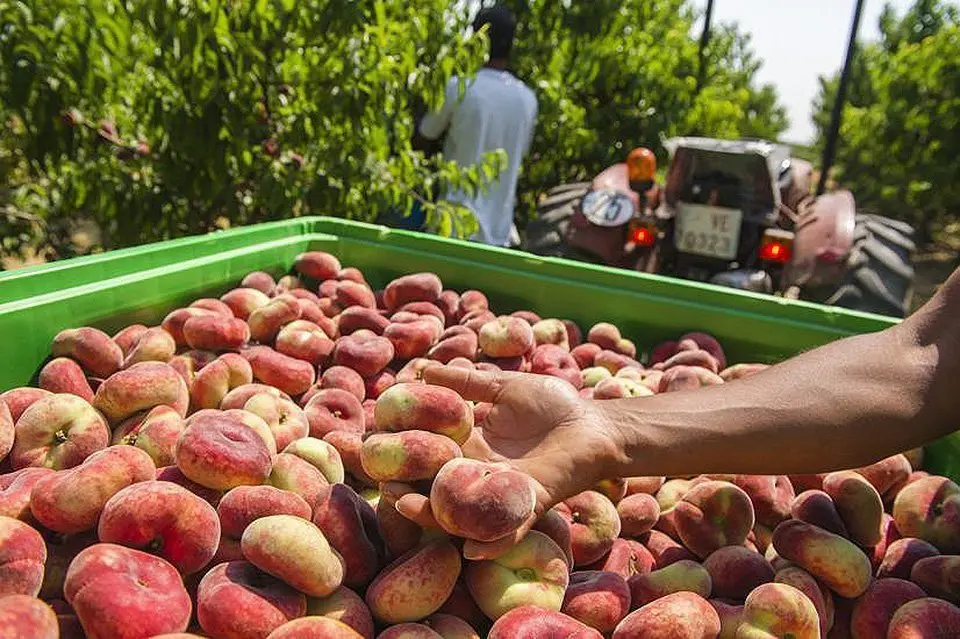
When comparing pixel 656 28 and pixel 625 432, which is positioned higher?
pixel 656 28

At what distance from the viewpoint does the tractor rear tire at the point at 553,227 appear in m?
4.89

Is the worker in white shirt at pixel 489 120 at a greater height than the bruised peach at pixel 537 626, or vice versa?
the worker in white shirt at pixel 489 120

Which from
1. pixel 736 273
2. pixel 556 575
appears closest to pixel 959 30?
pixel 736 273

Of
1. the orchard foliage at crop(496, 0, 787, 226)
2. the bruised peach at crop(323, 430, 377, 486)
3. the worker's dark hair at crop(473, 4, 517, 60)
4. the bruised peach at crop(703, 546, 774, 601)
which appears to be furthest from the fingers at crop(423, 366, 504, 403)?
the orchard foliage at crop(496, 0, 787, 226)

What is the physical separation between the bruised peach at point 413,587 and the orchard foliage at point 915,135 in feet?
31.3

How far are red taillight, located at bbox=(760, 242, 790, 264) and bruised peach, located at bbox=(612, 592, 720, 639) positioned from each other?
3256mm

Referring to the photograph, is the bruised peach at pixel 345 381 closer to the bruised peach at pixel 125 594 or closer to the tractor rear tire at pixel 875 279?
the bruised peach at pixel 125 594

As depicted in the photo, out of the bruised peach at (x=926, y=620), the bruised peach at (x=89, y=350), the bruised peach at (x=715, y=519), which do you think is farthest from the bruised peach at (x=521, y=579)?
the bruised peach at (x=89, y=350)

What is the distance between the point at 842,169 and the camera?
40.8ft

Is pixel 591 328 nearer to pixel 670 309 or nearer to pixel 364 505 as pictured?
pixel 670 309

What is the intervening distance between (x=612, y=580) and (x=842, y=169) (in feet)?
42.4

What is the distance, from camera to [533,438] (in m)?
1.45

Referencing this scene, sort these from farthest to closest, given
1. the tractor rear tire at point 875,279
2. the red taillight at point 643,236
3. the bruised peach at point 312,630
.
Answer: the red taillight at point 643,236 < the tractor rear tire at point 875,279 < the bruised peach at point 312,630

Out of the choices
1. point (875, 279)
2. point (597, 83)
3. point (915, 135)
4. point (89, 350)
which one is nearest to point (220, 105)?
point (89, 350)
